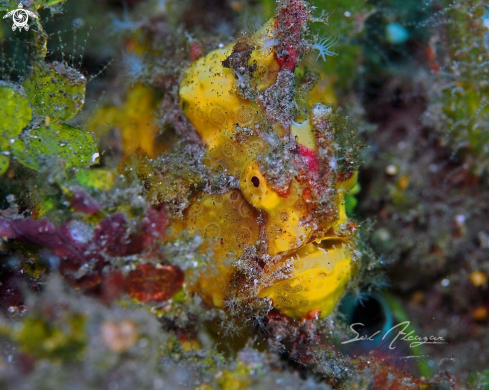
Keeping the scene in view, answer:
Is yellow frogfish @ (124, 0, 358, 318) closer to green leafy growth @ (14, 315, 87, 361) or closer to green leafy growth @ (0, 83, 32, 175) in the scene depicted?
green leafy growth @ (14, 315, 87, 361)

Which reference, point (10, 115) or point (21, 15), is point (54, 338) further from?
point (21, 15)

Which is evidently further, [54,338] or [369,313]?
[369,313]

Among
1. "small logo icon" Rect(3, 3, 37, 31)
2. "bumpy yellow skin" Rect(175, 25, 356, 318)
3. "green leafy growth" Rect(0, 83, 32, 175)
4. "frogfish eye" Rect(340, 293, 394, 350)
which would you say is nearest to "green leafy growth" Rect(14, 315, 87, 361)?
"bumpy yellow skin" Rect(175, 25, 356, 318)

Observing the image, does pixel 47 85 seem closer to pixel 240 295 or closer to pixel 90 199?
pixel 90 199

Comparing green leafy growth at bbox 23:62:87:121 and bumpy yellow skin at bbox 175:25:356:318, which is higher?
green leafy growth at bbox 23:62:87:121

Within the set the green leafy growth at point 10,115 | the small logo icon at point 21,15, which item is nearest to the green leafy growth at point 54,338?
the green leafy growth at point 10,115

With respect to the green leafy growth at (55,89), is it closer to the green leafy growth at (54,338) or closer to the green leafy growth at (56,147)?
the green leafy growth at (56,147)

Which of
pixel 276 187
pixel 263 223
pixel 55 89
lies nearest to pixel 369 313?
pixel 263 223
